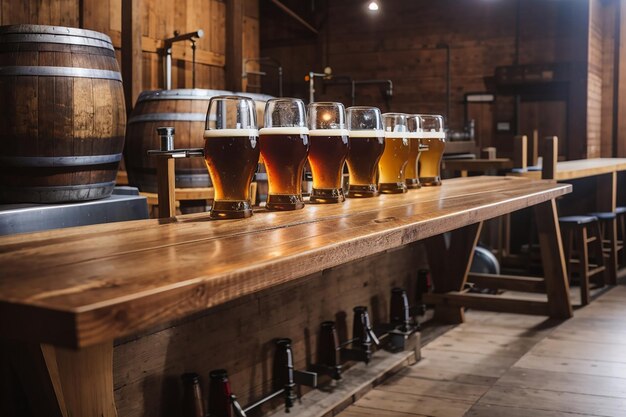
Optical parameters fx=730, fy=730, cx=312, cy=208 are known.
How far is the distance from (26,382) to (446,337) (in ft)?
8.80

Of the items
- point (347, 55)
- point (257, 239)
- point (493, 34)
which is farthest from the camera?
point (347, 55)

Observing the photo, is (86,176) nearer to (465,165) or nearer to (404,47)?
(465,165)

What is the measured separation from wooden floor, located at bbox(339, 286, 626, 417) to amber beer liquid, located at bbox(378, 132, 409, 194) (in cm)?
66

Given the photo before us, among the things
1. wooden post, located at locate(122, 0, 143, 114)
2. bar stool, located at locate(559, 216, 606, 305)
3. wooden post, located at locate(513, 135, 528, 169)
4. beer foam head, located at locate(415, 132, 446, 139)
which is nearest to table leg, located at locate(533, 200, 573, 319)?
bar stool, located at locate(559, 216, 606, 305)

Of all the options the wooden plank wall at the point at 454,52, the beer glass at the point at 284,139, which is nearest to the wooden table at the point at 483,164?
the wooden plank wall at the point at 454,52

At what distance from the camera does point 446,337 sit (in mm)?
3729

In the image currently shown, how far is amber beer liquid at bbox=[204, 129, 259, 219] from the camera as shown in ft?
4.59

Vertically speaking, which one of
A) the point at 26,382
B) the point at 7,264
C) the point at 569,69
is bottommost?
the point at 26,382

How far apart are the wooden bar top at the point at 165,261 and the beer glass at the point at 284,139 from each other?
96 mm

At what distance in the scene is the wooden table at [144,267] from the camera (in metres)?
0.70

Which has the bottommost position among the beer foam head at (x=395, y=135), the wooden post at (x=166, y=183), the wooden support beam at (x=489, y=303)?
the wooden support beam at (x=489, y=303)

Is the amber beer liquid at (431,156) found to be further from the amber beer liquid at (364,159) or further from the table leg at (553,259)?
the table leg at (553,259)

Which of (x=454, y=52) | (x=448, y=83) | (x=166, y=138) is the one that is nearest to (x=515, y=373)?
(x=166, y=138)

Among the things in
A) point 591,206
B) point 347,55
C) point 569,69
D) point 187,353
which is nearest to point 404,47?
point 347,55
